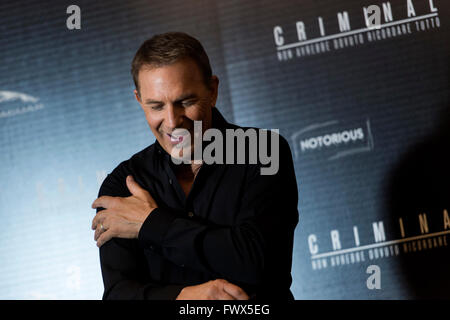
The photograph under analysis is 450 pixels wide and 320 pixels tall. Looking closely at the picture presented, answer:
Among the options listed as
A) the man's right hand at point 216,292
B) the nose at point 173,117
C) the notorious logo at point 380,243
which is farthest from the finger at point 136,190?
the notorious logo at point 380,243

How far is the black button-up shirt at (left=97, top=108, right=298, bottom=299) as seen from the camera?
1500mm

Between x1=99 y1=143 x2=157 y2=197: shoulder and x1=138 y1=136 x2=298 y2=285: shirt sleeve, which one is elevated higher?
x1=99 y1=143 x2=157 y2=197: shoulder

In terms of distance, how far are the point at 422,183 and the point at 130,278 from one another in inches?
63.1

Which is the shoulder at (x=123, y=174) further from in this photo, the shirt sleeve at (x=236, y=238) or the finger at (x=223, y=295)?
the finger at (x=223, y=295)

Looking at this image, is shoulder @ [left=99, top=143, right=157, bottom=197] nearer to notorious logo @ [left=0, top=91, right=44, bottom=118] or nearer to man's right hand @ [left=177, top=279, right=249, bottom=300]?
man's right hand @ [left=177, top=279, right=249, bottom=300]

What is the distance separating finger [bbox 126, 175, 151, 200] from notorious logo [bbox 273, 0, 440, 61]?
4.15 ft

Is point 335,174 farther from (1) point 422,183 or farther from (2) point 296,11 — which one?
(2) point 296,11

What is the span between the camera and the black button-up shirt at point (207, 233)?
1500 mm

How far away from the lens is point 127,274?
158cm

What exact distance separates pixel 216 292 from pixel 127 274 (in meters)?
0.29

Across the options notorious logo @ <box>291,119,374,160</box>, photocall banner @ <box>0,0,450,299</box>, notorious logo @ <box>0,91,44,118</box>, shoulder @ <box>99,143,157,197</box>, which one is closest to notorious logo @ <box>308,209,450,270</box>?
photocall banner @ <box>0,0,450,299</box>

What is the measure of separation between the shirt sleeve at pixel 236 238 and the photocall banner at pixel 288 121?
107 cm

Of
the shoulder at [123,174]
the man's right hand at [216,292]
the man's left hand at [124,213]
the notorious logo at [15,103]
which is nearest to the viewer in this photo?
the man's right hand at [216,292]

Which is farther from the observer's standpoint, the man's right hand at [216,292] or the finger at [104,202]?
the finger at [104,202]
